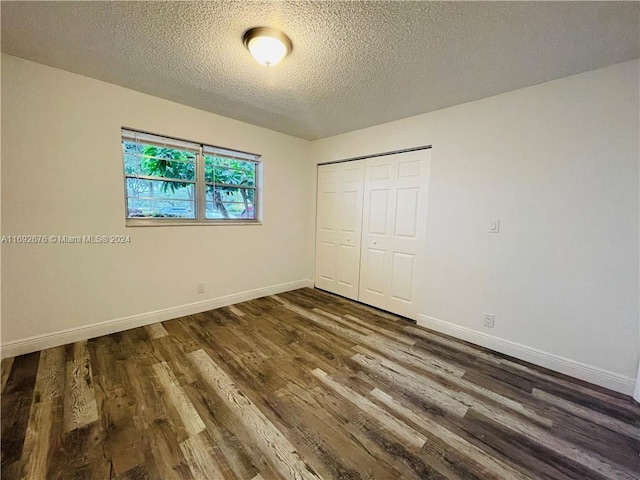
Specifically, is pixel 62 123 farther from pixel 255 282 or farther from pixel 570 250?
pixel 570 250

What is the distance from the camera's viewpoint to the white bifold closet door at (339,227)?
11.9 feet

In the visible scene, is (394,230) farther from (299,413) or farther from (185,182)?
(185,182)

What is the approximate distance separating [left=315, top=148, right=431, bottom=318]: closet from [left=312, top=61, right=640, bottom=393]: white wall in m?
0.22

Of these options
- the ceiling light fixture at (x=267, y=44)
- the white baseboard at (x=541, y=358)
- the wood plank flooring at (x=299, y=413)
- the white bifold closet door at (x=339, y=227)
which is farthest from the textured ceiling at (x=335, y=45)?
the wood plank flooring at (x=299, y=413)

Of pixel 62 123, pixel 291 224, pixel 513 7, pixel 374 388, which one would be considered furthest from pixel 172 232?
pixel 513 7

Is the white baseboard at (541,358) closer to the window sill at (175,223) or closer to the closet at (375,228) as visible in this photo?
the closet at (375,228)

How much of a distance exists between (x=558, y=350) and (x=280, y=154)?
3751mm

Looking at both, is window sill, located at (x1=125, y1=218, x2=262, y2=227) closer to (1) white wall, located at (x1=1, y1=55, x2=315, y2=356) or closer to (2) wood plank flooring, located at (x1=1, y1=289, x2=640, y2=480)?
(1) white wall, located at (x1=1, y1=55, x2=315, y2=356)

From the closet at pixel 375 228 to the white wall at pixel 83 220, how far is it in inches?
57.3

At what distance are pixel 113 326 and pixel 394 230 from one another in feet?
10.6

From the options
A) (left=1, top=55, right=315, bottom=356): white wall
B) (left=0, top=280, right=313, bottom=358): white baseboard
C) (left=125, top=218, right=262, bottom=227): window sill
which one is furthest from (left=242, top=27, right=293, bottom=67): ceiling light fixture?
(left=0, top=280, right=313, bottom=358): white baseboard

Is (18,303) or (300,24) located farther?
(18,303)

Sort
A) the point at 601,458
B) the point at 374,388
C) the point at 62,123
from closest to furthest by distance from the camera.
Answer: the point at 601,458 < the point at 374,388 < the point at 62,123

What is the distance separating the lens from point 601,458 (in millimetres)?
1360
